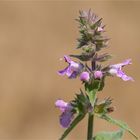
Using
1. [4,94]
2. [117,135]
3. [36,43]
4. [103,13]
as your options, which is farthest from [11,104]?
[117,135]

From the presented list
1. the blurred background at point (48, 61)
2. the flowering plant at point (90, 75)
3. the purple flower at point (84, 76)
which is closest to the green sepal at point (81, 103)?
the flowering plant at point (90, 75)

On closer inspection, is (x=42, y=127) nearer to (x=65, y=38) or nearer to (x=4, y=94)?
(x=4, y=94)

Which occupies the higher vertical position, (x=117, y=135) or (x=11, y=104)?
(x=11, y=104)

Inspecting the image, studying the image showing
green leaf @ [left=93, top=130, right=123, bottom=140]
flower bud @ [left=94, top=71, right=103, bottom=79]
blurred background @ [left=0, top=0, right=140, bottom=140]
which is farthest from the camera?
blurred background @ [left=0, top=0, right=140, bottom=140]

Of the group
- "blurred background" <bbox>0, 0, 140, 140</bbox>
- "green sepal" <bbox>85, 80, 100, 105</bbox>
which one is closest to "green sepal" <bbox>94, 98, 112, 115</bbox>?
"green sepal" <bbox>85, 80, 100, 105</bbox>

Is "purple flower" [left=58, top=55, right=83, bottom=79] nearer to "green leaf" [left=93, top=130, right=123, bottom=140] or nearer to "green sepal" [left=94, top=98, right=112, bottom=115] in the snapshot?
"green sepal" [left=94, top=98, right=112, bottom=115]

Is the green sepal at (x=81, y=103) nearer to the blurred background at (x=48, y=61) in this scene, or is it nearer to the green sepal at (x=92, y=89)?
the green sepal at (x=92, y=89)
